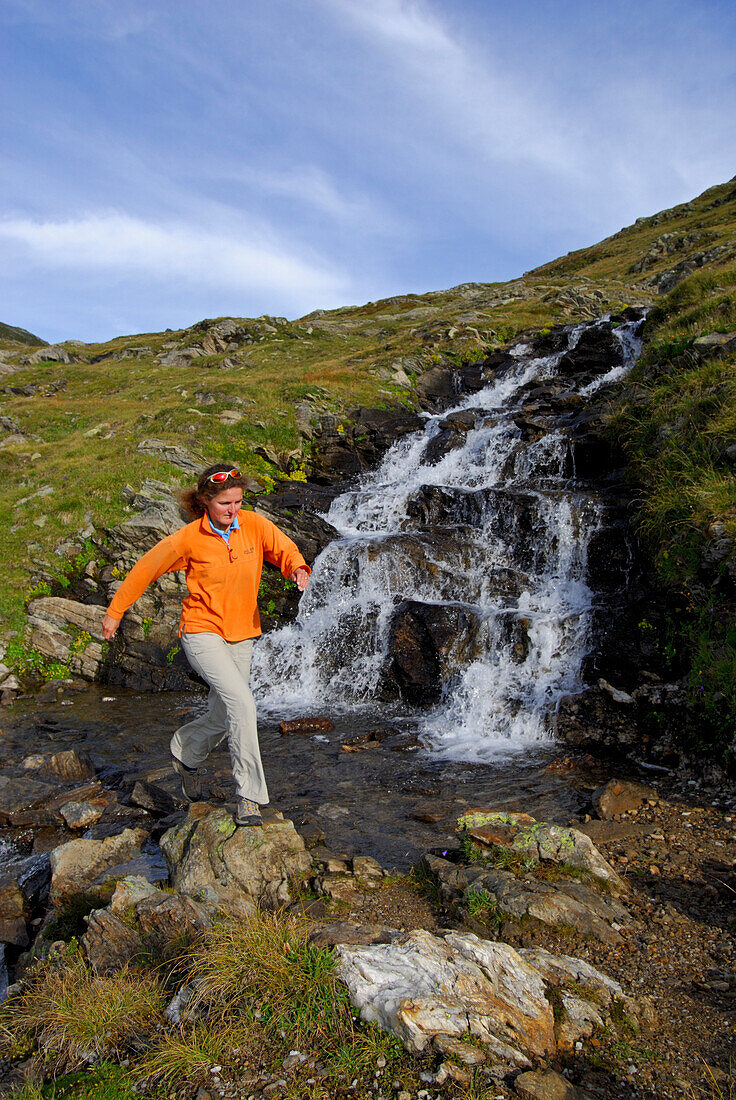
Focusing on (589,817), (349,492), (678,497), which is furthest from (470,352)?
(589,817)

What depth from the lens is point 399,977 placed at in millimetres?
3773

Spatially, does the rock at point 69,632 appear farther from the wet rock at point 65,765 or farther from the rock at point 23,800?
the rock at point 23,800

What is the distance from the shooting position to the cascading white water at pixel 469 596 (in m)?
12.5

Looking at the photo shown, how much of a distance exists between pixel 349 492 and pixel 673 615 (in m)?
14.1

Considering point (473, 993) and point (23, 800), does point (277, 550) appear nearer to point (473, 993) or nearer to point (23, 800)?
point (473, 993)

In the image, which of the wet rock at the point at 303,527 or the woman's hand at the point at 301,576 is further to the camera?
the wet rock at the point at 303,527

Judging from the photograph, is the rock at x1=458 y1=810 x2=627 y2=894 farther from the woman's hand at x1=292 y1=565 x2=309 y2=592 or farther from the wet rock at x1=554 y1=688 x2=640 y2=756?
the wet rock at x1=554 y1=688 x2=640 y2=756

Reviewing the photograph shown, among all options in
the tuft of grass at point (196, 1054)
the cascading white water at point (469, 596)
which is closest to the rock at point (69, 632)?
the cascading white water at point (469, 596)

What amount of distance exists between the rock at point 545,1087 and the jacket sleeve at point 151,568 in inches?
186

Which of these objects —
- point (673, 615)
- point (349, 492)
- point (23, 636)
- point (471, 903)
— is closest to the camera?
point (471, 903)

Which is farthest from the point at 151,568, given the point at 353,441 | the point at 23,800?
the point at 353,441

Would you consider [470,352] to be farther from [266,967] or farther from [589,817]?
[266,967]

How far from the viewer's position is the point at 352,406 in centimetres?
2992

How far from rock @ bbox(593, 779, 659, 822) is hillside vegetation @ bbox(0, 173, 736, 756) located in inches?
65.5
